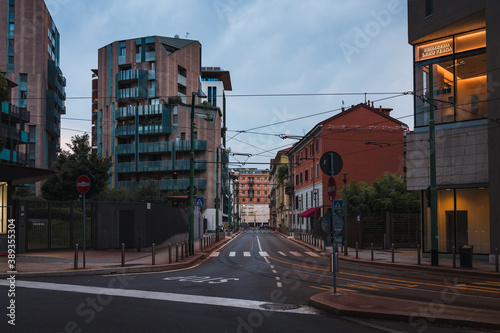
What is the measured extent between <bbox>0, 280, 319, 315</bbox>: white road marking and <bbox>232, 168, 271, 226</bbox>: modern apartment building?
549 ft

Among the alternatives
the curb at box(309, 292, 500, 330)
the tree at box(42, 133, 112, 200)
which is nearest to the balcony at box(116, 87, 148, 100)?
the tree at box(42, 133, 112, 200)

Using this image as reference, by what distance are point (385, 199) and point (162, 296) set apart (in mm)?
27674

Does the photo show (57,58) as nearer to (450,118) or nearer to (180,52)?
(180,52)

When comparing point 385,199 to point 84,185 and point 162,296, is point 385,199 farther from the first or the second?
point 162,296

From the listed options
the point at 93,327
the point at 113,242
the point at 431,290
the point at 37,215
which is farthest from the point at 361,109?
the point at 93,327

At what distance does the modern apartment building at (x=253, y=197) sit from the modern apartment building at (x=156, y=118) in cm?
10156

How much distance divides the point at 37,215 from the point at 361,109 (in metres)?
36.6

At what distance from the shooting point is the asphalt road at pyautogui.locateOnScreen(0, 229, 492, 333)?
8.19 meters

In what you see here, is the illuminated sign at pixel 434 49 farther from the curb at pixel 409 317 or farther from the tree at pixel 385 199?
the curb at pixel 409 317

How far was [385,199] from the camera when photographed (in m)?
36.3

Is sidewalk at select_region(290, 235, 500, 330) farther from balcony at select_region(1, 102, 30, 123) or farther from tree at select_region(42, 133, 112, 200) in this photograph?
balcony at select_region(1, 102, 30, 123)

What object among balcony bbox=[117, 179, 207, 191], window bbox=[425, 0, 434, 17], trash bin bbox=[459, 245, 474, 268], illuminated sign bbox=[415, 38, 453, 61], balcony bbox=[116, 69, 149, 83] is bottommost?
trash bin bbox=[459, 245, 474, 268]

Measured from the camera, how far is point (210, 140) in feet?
251

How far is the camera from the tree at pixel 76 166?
4300cm
